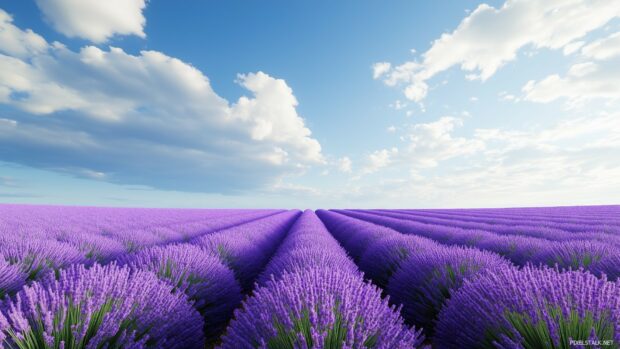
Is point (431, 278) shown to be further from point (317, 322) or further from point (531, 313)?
point (317, 322)

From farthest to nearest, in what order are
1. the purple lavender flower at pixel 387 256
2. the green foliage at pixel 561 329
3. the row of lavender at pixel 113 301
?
the purple lavender flower at pixel 387 256 → the row of lavender at pixel 113 301 → the green foliage at pixel 561 329

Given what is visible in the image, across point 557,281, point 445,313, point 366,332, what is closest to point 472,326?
point 445,313

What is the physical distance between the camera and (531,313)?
150 cm

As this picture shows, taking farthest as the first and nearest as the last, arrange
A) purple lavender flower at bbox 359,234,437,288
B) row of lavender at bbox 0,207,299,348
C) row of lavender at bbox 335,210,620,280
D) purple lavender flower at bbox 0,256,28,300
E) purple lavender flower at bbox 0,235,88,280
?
purple lavender flower at bbox 359,234,437,288 → purple lavender flower at bbox 0,235,88,280 → row of lavender at bbox 335,210,620,280 → purple lavender flower at bbox 0,256,28,300 → row of lavender at bbox 0,207,299,348

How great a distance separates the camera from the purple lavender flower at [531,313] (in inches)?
54.7

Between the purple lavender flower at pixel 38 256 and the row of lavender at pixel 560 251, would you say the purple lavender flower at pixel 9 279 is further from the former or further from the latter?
the row of lavender at pixel 560 251

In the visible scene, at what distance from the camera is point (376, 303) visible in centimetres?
168

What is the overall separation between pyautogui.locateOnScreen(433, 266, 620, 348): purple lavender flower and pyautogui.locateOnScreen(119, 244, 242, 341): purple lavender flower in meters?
2.02

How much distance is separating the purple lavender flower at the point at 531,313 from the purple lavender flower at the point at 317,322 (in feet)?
1.40

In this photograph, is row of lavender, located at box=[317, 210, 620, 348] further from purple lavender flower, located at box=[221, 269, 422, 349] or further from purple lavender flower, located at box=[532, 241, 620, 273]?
purple lavender flower, located at box=[532, 241, 620, 273]

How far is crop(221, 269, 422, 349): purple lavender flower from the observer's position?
4.50 feet

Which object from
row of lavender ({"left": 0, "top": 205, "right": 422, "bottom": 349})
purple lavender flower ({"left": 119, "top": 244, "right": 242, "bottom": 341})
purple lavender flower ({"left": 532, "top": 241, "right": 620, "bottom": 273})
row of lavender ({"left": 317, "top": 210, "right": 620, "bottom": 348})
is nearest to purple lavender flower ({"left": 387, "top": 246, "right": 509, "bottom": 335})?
row of lavender ({"left": 317, "top": 210, "right": 620, "bottom": 348})

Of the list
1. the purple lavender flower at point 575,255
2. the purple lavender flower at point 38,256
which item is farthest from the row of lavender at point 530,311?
the purple lavender flower at point 38,256

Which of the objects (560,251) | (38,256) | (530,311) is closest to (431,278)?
(530,311)
